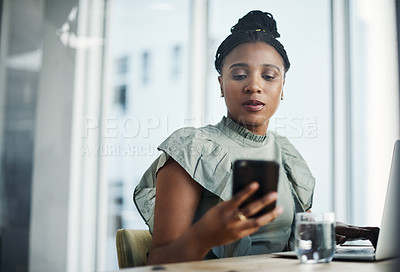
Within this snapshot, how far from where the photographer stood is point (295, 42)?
8.52 ft

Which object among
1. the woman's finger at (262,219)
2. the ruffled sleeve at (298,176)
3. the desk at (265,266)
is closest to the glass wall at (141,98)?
the ruffled sleeve at (298,176)

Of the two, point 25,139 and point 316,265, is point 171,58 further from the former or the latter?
point 316,265

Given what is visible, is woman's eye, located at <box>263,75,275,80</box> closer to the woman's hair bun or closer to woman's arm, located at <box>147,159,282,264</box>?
the woman's hair bun

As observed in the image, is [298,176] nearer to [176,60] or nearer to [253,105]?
[253,105]

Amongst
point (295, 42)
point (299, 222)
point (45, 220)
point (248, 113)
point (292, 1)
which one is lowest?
point (45, 220)

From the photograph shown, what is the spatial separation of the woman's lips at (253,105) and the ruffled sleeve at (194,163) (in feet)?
0.44

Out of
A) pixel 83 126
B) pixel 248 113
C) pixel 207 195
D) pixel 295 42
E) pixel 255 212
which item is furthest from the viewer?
pixel 83 126

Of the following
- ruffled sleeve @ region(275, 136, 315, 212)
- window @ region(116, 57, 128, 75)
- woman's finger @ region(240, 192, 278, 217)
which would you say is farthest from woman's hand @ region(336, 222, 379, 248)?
window @ region(116, 57, 128, 75)

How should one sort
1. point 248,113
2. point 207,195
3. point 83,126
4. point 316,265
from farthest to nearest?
point 83,126
point 248,113
point 207,195
point 316,265

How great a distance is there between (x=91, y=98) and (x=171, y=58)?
0.59 metres

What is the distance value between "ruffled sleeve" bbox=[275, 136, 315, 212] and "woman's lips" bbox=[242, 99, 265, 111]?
0.20 m

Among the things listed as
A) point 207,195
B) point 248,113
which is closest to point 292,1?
point 248,113

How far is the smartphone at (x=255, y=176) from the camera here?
0.72 m

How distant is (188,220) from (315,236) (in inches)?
12.6
